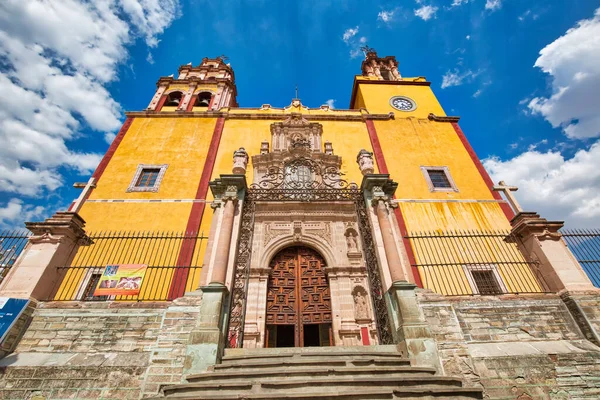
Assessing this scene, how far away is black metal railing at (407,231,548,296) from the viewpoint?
9383 mm

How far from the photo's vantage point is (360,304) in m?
8.98

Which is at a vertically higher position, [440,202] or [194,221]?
[440,202]

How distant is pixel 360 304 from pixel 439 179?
7.41 m

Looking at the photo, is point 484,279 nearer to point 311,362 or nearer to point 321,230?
point 321,230

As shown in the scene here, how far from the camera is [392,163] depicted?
1351cm

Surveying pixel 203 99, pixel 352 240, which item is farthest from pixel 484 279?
pixel 203 99

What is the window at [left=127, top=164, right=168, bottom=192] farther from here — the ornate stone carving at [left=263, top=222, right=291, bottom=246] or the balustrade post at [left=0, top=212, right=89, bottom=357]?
the ornate stone carving at [left=263, top=222, right=291, bottom=246]

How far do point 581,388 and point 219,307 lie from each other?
7.73 meters

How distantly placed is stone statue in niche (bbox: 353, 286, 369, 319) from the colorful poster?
6.12m

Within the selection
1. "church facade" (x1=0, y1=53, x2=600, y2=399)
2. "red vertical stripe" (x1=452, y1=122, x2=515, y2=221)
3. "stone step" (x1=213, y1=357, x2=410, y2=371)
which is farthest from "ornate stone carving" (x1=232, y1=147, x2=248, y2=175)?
"red vertical stripe" (x1=452, y1=122, x2=515, y2=221)

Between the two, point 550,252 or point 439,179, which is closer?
point 550,252

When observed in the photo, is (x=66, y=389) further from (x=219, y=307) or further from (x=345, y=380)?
(x=345, y=380)

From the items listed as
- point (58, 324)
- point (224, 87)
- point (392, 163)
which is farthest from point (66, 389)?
point (224, 87)

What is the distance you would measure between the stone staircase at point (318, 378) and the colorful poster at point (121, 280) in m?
→ 3.30
